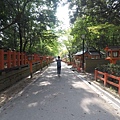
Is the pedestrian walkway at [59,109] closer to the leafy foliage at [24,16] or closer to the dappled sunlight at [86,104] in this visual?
the dappled sunlight at [86,104]

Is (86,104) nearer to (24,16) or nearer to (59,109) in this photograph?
(59,109)

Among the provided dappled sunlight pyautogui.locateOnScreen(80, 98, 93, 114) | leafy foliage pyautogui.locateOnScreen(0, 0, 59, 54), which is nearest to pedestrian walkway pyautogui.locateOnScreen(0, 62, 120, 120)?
dappled sunlight pyautogui.locateOnScreen(80, 98, 93, 114)

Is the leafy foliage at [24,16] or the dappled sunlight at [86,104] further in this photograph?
the leafy foliage at [24,16]

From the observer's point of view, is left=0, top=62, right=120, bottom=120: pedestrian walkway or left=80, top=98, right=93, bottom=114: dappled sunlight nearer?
left=0, top=62, right=120, bottom=120: pedestrian walkway

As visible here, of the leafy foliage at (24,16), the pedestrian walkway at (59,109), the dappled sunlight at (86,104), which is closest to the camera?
the pedestrian walkway at (59,109)

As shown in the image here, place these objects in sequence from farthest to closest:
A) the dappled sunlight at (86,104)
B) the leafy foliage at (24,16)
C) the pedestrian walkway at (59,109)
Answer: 1. the leafy foliage at (24,16)
2. the dappled sunlight at (86,104)
3. the pedestrian walkway at (59,109)

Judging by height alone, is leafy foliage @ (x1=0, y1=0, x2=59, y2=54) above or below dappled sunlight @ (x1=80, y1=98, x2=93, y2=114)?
above

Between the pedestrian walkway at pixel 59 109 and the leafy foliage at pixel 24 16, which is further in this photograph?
the leafy foliage at pixel 24 16

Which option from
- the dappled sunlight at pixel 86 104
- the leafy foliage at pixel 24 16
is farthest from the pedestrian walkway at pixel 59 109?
the leafy foliage at pixel 24 16

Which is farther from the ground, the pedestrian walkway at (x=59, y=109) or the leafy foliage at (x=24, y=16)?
the leafy foliage at (x=24, y=16)

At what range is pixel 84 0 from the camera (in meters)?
15.2

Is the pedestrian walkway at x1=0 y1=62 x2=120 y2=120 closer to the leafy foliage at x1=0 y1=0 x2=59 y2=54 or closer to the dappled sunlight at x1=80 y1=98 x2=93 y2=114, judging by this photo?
the dappled sunlight at x1=80 y1=98 x2=93 y2=114

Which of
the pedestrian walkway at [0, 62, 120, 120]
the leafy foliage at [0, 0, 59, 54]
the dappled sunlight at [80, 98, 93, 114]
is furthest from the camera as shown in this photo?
the leafy foliage at [0, 0, 59, 54]

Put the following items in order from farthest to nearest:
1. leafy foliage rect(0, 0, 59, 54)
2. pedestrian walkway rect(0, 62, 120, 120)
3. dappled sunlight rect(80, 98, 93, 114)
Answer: leafy foliage rect(0, 0, 59, 54) < dappled sunlight rect(80, 98, 93, 114) < pedestrian walkway rect(0, 62, 120, 120)
